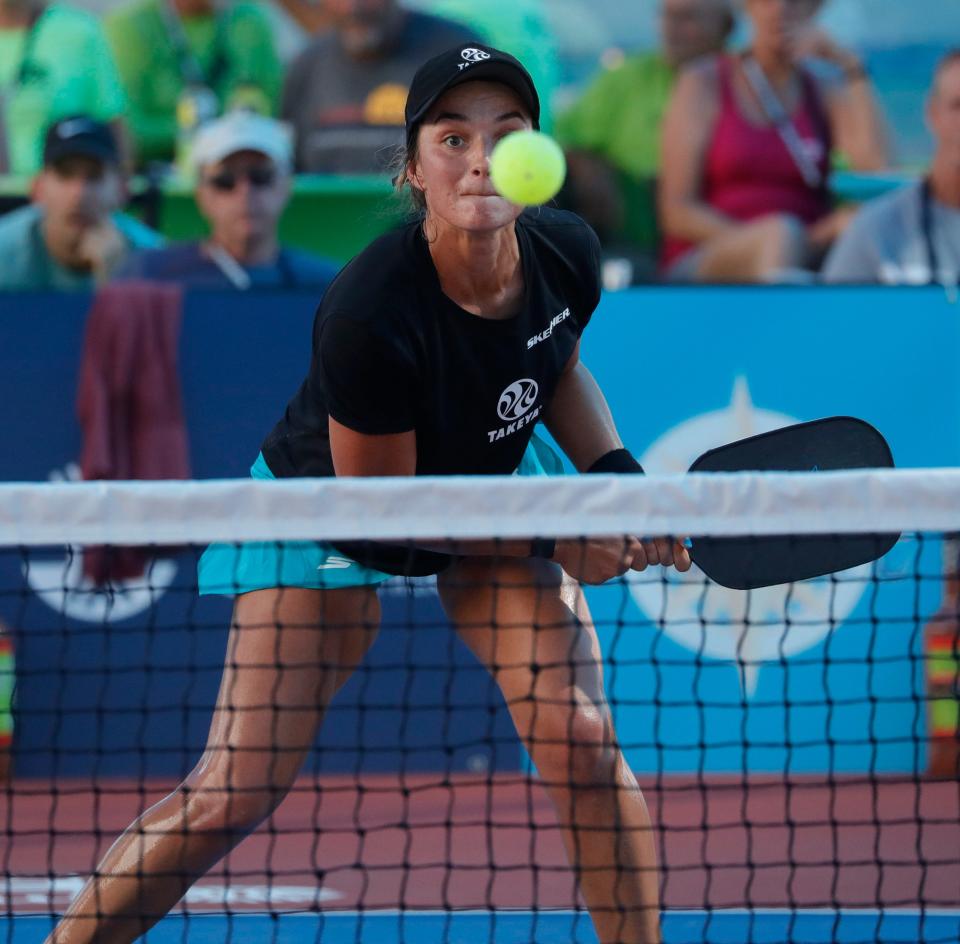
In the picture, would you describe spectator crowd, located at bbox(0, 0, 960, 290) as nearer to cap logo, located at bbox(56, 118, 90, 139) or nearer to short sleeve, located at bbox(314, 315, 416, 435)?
cap logo, located at bbox(56, 118, 90, 139)

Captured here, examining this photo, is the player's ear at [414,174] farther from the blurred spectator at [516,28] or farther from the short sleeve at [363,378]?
the blurred spectator at [516,28]

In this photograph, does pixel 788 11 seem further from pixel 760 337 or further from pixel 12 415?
pixel 12 415

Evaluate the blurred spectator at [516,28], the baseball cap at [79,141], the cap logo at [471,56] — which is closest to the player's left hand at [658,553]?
the cap logo at [471,56]

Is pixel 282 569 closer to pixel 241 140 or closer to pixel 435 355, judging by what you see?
pixel 435 355

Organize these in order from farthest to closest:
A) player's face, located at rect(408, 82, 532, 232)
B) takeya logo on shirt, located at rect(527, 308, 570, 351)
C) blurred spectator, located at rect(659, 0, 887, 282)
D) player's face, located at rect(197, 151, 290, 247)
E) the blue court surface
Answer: blurred spectator, located at rect(659, 0, 887, 282), player's face, located at rect(197, 151, 290, 247), the blue court surface, takeya logo on shirt, located at rect(527, 308, 570, 351), player's face, located at rect(408, 82, 532, 232)

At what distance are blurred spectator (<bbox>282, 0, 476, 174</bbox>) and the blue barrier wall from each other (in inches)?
55.1

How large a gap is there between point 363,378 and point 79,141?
353cm

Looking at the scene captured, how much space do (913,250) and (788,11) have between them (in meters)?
1.20

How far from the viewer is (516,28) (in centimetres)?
705

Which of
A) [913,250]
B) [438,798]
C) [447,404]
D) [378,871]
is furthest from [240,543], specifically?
[913,250]

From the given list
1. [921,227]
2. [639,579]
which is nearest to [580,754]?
[639,579]

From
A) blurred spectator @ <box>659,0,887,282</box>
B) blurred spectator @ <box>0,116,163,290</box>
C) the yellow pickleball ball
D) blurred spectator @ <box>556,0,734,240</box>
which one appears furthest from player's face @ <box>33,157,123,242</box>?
the yellow pickleball ball

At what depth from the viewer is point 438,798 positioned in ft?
17.5

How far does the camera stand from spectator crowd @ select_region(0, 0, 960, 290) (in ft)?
19.8
